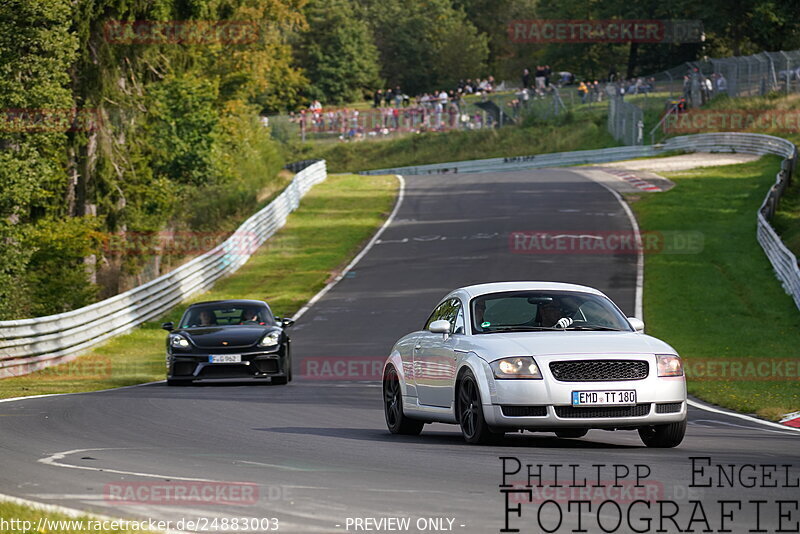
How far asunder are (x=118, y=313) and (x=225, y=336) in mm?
10452

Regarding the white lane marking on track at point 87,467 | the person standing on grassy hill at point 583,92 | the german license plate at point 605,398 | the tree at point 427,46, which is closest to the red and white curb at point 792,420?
the german license plate at point 605,398

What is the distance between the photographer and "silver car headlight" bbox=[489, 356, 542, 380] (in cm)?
1089

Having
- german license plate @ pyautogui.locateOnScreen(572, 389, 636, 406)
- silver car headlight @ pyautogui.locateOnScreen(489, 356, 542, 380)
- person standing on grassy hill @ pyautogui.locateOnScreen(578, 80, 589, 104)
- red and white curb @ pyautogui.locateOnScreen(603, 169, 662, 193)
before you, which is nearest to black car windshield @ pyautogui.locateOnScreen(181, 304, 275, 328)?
silver car headlight @ pyautogui.locateOnScreen(489, 356, 542, 380)

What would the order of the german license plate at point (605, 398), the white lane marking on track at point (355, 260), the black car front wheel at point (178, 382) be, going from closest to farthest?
the german license plate at point (605, 398), the black car front wheel at point (178, 382), the white lane marking on track at point (355, 260)

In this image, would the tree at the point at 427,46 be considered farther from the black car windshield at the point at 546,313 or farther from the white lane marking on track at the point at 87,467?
the white lane marking on track at the point at 87,467

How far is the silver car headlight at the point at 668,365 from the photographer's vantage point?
1109cm

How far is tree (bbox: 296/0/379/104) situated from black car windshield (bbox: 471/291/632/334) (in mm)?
117181

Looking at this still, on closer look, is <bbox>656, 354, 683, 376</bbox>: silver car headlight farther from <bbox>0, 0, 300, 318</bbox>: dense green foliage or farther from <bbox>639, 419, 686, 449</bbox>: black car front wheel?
<bbox>0, 0, 300, 318</bbox>: dense green foliage

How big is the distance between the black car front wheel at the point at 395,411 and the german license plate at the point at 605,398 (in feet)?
8.49

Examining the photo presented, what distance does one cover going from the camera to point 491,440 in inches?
446

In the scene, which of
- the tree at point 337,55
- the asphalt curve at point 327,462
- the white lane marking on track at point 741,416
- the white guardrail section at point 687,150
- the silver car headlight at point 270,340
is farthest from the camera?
the tree at point 337,55

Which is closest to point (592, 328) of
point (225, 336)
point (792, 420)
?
point (792, 420)

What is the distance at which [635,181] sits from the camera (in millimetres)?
58688

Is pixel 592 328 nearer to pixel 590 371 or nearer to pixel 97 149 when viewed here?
pixel 590 371
